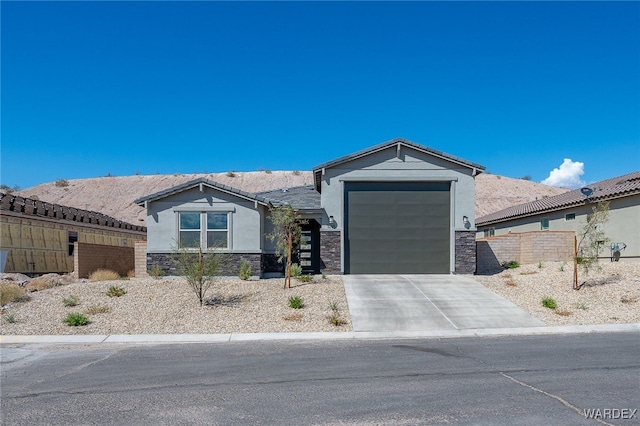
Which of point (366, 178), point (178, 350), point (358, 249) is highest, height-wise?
point (366, 178)

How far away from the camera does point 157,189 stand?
7125 cm

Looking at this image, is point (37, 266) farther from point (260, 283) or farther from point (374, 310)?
point (374, 310)

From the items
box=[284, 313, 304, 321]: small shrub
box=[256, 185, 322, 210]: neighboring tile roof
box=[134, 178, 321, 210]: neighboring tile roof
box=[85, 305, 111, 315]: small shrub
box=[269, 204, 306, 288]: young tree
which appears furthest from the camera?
box=[256, 185, 322, 210]: neighboring tile roof

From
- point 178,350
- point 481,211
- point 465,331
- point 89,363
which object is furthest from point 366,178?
point 481,211

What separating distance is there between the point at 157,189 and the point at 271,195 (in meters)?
50.6

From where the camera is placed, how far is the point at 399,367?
29.0 ft

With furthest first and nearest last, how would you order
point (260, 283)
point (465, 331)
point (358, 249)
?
1. point (358, 249)
2. point (260, 283)
3. point (465, 331)

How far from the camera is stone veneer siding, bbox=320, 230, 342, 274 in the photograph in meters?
20.7

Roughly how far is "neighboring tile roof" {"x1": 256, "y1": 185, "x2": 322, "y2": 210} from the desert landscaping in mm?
3909

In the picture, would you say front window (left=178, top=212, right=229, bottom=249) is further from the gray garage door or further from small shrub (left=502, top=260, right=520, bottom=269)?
small shrub (left=502, top=260, right=520, bottom=269)

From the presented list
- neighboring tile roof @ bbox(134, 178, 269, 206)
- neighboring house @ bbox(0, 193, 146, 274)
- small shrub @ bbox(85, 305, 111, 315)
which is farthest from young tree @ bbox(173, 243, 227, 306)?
neighboring house @ bbox(0, 193, 146, 274)

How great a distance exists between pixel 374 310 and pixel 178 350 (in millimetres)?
6051

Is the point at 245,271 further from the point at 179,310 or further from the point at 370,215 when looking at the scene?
the point at 370,215

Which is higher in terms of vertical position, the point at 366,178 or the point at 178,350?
the point at 366,178
